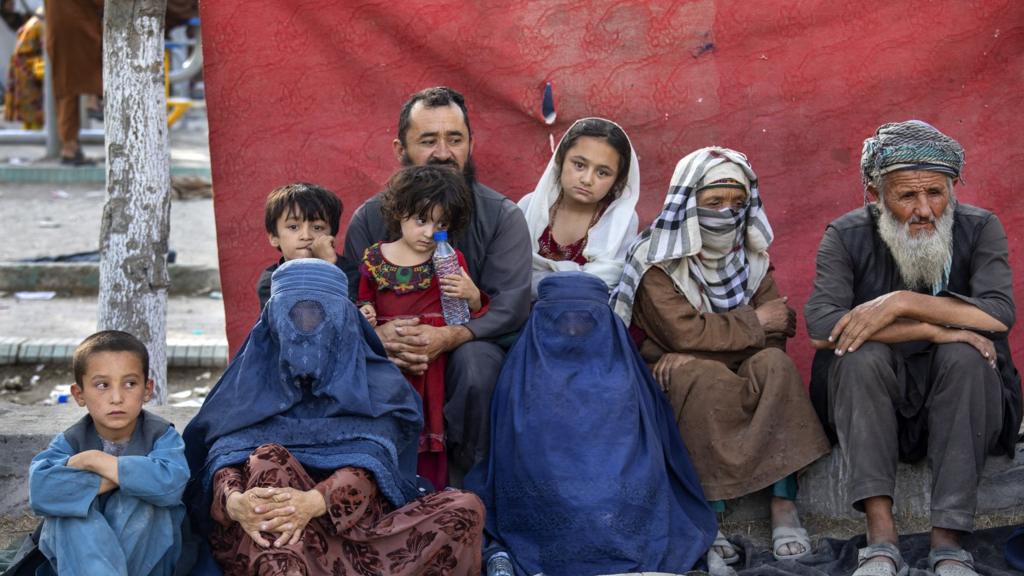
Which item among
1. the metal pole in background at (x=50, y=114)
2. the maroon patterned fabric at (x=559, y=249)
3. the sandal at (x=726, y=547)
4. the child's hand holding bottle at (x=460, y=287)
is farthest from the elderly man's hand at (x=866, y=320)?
the metal pole in background at (x=50, y=114)

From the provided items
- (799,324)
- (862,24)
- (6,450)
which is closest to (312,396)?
(6,450)

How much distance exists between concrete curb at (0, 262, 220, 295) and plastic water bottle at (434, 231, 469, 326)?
4813mm

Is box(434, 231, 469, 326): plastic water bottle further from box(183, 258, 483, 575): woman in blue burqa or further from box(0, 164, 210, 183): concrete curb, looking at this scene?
box(0, 164, 210, 183): concrete curb

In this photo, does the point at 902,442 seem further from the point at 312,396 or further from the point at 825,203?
the point at 312,396

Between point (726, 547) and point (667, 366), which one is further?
Answer: point (667, 366)

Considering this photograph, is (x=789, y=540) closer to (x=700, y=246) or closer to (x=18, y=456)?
(x=700, y=246)

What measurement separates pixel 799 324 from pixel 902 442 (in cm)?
115

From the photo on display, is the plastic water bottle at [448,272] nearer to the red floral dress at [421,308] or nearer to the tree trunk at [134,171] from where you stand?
the red floral dress at [421,308]

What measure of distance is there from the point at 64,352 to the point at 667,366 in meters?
4.02

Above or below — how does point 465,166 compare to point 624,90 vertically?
below

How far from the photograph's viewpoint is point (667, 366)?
4.71 meters

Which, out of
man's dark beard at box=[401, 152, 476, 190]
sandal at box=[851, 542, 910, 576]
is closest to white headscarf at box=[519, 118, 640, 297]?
man's dark beard at box=[401, 152, 476, 190]

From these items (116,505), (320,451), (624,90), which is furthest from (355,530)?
(624,90)

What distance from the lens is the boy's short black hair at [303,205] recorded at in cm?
467
